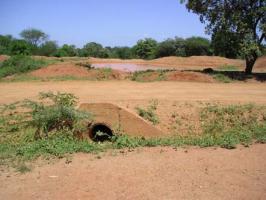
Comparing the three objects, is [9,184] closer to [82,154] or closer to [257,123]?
[82,154]

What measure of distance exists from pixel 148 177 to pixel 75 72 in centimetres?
1549

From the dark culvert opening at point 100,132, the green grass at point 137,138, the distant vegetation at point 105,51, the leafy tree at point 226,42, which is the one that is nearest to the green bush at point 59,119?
the green grass at point 137,138

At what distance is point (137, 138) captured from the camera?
8492 millimetres

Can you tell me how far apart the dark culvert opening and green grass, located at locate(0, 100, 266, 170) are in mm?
281

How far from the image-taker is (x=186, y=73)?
19.4 metres

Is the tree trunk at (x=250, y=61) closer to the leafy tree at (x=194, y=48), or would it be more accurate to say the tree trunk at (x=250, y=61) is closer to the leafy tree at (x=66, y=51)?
Result: the leafy tree at (x=194, y=48)

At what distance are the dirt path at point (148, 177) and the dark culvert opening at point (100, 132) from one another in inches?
62.5

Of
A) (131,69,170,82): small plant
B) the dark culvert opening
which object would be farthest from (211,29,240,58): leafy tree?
the dark culvert opening

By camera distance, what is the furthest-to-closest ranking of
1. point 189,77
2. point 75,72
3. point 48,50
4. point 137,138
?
point 48,50, point 75,72, point 189,77, point 137,138

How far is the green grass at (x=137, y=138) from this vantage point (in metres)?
7.36

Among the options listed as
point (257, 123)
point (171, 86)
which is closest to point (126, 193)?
point (257, 123)

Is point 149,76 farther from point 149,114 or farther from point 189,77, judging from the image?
point 149,114

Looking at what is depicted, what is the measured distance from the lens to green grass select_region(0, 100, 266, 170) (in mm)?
7355

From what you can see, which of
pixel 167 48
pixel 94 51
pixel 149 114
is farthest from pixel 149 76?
pixel 94 51
